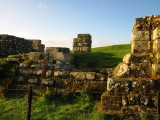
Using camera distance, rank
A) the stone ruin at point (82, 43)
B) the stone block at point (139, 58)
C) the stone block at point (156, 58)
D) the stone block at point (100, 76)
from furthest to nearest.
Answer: the stone ruin at point (82, 43) < the stone block at point (100, 76) < the stone block at point (139, 58) < the stone block at point (156, 58)

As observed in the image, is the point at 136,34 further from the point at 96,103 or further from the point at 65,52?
the point at 65,52

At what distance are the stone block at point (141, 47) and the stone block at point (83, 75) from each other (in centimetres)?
184

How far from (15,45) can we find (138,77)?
1074 cm

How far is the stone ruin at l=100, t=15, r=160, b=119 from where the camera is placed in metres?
5.09

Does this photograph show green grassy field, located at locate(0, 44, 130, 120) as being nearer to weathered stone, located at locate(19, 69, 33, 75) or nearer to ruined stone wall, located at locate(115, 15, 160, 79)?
weathered stone, located at locate(19, 69, 33, 75)

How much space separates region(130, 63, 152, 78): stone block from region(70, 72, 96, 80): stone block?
5.11 feet

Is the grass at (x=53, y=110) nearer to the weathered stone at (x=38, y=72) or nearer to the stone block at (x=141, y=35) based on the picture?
the weathered stone at (x=38, y=72)

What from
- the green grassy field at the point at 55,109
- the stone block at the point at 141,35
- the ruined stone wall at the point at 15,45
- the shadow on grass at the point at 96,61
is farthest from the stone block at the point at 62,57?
the ruined stone wall at the point at 15,45

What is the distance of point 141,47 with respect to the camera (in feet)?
20.9

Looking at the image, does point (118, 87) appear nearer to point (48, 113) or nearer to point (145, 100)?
point (145, 100)

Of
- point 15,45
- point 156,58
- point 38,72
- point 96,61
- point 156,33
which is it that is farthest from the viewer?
point 15,45

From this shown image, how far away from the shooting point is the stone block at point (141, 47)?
6.30m

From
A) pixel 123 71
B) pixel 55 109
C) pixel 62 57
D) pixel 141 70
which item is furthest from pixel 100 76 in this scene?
pixel 62 57

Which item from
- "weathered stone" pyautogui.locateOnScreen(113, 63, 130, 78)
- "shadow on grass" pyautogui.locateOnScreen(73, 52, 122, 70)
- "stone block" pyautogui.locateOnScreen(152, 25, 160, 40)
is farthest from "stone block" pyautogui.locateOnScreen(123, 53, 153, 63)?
"shadow on grass" pyautogui.locateOnScreen(73, 52, 122, 70)
